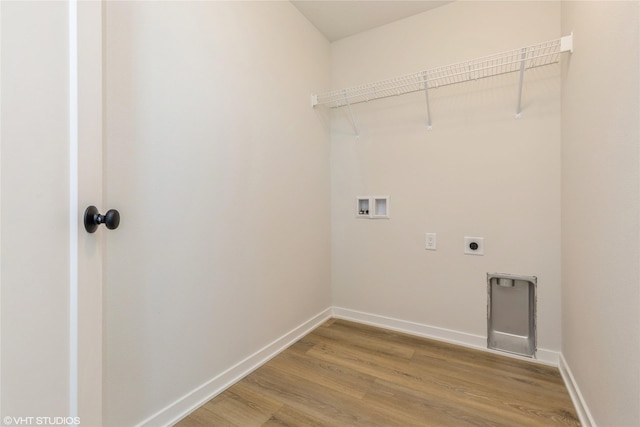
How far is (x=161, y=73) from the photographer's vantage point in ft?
4.03

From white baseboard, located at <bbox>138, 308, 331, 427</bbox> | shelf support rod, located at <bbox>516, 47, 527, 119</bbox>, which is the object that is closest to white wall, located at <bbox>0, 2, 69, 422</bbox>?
white baseboard, located at <bbox>138, 308, 331, 427</bbox>

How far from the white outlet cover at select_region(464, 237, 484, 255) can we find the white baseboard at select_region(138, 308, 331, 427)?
1330 mm

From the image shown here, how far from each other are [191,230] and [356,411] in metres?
1.20

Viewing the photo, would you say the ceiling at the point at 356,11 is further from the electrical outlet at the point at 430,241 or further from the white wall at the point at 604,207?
the electrical outlet at the point at 430,241

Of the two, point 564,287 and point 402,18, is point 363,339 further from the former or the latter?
point 402,18

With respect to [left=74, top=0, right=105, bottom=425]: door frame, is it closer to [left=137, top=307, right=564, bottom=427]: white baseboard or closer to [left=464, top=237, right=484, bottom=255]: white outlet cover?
[left=137, top=307, right=564, bottom=427]: white baseboard

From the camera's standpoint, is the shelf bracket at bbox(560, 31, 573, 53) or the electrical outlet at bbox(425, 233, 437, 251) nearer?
the shelf bracket at bbox(560, 31, 573, 53)

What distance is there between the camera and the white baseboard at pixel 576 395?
1.23 m

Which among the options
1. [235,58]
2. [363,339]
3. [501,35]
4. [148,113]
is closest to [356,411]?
[363,339]

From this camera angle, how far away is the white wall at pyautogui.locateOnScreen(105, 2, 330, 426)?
110 cm

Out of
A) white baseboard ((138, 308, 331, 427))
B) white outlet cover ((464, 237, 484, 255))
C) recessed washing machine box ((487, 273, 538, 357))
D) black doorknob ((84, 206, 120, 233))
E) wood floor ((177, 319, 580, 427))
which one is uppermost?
black doorknob ((84, 206, 120, 233))

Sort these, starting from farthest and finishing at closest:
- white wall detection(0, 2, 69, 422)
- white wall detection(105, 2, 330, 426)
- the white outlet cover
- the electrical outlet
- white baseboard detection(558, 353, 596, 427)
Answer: the electrical outlet, the white outlet cover, white baseboard detection(558, 353, 596, 427), white wall detection(105, 2, 330, 426), white wall detection(0, 2, 69, 422)

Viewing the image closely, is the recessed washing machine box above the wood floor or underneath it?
above

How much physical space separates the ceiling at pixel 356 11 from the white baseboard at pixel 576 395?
2.48 meters
